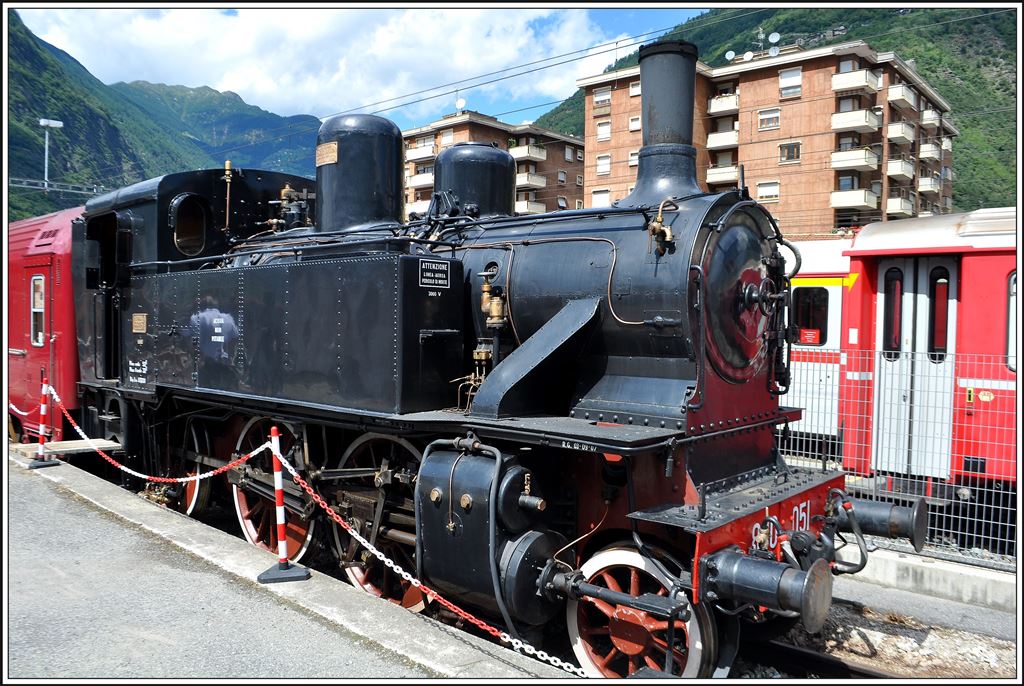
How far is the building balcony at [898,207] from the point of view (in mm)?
36688

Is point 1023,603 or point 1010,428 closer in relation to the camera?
point 1023,603

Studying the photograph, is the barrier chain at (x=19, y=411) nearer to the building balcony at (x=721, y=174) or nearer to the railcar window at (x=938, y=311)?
the railcar window at (x=938, y=311)

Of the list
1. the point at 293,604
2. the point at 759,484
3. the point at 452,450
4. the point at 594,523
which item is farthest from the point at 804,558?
the point at 293,604

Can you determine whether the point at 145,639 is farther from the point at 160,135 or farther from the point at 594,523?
the point at 160,135

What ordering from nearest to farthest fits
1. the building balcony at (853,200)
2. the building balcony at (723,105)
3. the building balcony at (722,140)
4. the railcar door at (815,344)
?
1. the railcar door at (815,344)
2. the building balcony at (853,200)
3. the building balcony at (722,140)
4. the building balcony at (723,105)

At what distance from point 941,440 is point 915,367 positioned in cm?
103

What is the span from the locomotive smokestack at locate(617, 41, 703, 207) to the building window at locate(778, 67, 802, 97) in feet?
112

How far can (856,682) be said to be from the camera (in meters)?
3.71

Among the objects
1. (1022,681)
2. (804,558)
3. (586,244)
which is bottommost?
(1022,681)

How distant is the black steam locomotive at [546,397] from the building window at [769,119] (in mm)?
33297

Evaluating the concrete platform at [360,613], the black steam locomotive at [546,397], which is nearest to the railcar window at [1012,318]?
the black steam locomotive at [546,397]

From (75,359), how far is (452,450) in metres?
6.86

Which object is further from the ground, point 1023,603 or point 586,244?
point 586,244

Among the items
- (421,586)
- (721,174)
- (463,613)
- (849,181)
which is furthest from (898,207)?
(463,613)
